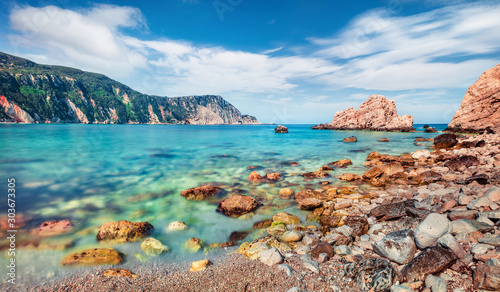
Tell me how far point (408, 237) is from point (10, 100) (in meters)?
182

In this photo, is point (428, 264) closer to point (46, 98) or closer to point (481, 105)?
point (481, 105)

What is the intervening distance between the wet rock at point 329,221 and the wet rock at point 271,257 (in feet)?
8.64

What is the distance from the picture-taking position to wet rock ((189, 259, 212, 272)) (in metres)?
4.91

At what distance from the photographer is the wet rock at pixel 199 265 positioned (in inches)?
193

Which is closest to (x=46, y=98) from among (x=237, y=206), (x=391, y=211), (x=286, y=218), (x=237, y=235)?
(x=237, y=206)

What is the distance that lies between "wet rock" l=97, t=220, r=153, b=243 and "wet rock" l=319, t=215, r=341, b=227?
5.84 meters

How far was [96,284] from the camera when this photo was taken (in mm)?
4383

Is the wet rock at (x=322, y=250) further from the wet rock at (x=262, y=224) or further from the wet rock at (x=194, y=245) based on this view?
the wet rock at (x=194, y=245)

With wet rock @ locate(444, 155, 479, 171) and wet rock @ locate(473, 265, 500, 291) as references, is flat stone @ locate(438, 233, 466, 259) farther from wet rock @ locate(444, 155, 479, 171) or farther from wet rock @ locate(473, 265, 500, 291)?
wet rock @ locate(444, 155, 479, 171)

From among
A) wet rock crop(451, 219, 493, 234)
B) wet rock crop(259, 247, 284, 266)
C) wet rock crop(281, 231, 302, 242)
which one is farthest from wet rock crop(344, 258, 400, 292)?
wet rock crop(451, 219, 493, 234)

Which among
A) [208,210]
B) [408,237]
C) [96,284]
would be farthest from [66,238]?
[408,237]

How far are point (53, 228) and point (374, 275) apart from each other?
365 inches

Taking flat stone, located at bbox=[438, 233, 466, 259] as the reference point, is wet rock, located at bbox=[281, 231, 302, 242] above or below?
below

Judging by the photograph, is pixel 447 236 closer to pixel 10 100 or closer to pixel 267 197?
pixel 267 197
